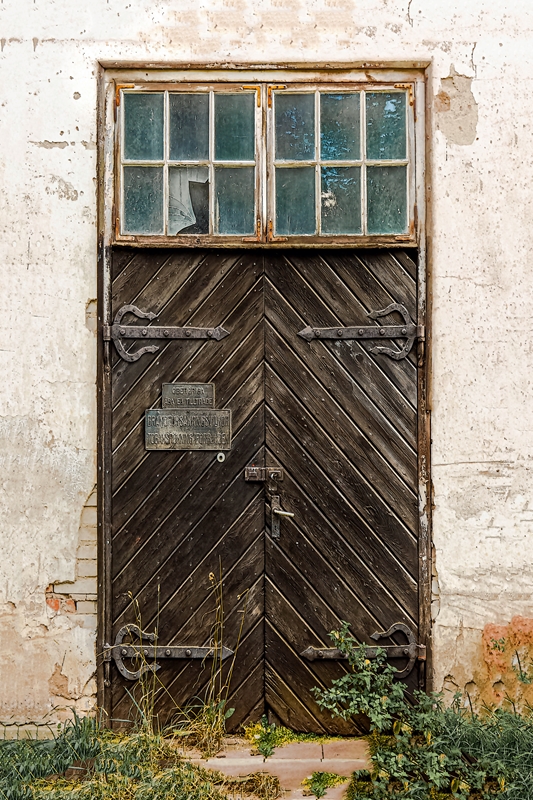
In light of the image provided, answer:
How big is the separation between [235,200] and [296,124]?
0.54 meters

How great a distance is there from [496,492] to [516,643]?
0.81 m

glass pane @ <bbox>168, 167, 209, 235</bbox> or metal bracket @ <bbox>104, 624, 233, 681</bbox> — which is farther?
glass pane @ <bbox>168, 167, 209, 235</bbox>

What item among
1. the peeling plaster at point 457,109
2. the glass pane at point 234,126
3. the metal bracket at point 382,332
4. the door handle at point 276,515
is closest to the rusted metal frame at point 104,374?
the glass pane at point 234,126

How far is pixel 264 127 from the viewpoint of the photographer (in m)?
3.92

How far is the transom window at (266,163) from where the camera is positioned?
392 cm

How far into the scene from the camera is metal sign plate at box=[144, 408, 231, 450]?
3889 millimetres

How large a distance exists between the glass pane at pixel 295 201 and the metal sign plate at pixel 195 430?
1086mm

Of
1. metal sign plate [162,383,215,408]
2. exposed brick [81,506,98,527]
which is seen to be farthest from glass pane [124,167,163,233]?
exposed brick [81,506,98,527]

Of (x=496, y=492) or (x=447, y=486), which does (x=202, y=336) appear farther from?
(x=496, y=492)

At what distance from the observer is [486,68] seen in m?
3.87

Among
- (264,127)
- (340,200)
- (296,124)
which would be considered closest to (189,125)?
(264,127)

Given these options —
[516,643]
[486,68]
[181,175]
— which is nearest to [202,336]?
[181,175]

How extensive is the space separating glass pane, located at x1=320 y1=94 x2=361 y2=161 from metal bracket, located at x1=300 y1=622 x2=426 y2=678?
2603 millimetres

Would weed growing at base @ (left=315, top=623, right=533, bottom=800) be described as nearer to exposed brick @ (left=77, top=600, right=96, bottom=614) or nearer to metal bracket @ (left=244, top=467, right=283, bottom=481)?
metal bracket @ (left=244, top=467, right=283, bottom=481)
